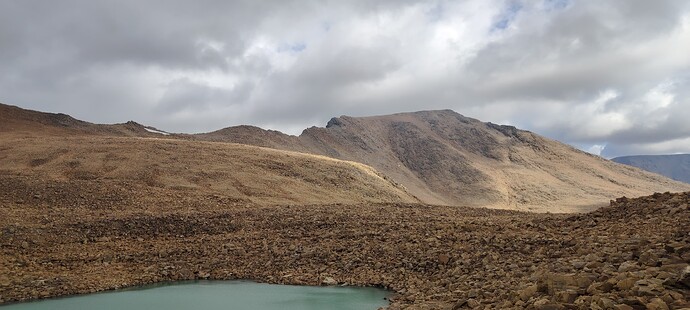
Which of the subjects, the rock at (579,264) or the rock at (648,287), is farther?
the rock at (579,264)

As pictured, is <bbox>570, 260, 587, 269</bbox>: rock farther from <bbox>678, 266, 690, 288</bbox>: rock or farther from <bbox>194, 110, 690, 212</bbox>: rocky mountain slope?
<bbox>194, 110, 690, 212</bbox>: rocky mountain slope

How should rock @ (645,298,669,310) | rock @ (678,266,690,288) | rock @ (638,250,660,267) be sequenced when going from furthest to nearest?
rock @ (638,250,660,267), rock @ (678,266,690,288), rock @ (645,298,669,310)

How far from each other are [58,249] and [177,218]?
433 cm

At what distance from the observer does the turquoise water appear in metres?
12.9

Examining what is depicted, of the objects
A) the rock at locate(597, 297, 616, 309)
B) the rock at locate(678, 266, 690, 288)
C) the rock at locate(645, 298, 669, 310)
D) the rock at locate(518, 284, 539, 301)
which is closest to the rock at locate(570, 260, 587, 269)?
the rock at locate(518, 284, 539, 301)

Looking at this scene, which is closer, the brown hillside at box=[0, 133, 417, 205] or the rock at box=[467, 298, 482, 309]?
the rock at box=[467, 298, 482, 309]

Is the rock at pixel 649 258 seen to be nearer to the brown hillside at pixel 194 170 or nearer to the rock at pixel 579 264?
the rock at pixel 579 264

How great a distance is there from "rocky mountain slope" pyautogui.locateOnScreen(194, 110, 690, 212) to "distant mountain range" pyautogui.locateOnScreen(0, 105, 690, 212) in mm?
109

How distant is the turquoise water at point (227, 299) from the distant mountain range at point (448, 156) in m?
20.8

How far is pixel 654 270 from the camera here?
7.21 m

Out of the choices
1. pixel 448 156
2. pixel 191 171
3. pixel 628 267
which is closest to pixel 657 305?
pixel 628 267

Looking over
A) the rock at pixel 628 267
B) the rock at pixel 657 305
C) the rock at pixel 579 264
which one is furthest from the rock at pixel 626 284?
the rock at pixel 579 264

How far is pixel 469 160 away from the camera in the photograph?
66062mm

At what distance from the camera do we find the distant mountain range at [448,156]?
5097cm
